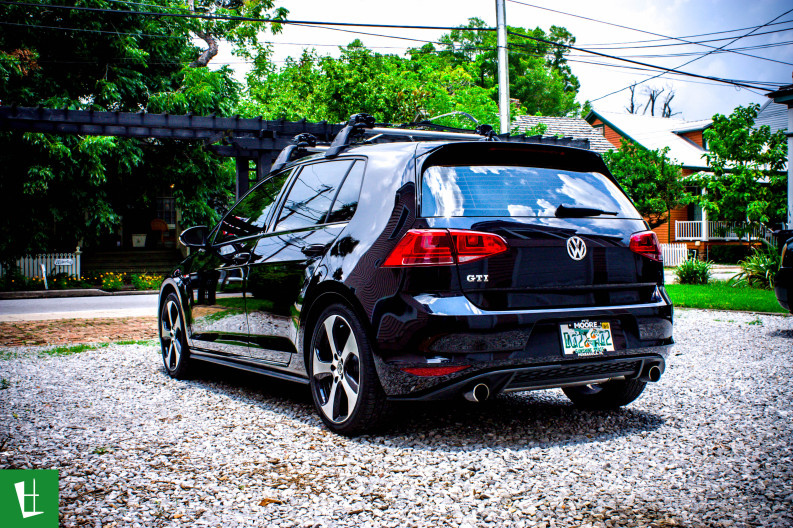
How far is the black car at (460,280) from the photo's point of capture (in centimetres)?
382

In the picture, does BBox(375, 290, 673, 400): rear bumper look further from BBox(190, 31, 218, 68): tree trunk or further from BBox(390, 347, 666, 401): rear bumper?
BBox(190, 31, 218, 68): tree trunk

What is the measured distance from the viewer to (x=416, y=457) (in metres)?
3.95

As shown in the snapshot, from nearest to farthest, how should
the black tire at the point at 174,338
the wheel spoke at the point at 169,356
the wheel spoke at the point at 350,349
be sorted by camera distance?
the wheel spoke at the point at 350,349 → the black tire at the point at 174,338 → the wheel spoke at the point at 169,356

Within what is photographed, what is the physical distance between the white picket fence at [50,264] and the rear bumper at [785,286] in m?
23.3

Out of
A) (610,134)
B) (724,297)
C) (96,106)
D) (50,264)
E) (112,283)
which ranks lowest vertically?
(724,297)

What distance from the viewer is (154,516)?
3152 millimetres

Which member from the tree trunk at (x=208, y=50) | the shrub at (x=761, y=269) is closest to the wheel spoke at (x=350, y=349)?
the shrub at (x=761, y=269)

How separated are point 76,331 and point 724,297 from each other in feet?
39.2

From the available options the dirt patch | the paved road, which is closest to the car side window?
the dirt patch

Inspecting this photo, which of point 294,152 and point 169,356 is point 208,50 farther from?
point 294,152

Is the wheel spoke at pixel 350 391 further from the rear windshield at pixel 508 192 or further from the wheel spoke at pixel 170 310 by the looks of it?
the wheel spoke at pixel 170 310

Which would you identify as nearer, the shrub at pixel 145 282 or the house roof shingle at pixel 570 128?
the shrub at pixel 145 282

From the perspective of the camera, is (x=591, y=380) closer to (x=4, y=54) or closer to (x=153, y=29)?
(x=4, y=54)

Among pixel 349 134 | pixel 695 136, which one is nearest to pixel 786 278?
pixel 349 134
